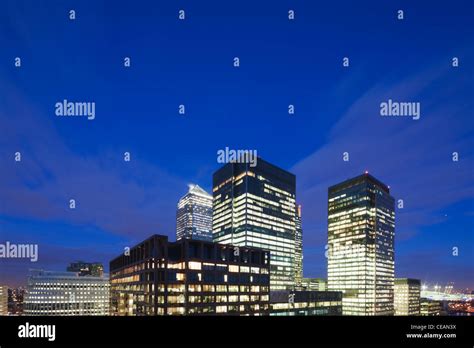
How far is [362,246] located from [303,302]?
173 ft

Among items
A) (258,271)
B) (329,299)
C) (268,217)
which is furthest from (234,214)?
(258,271)

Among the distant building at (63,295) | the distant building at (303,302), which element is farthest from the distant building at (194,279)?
A: the distant building at (63,295)

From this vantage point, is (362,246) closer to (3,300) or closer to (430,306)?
(430,306)

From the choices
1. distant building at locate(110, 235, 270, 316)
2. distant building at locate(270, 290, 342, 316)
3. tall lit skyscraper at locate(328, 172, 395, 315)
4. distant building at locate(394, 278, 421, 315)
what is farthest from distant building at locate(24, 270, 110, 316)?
distant building at locate(394, 278, 421, 315)

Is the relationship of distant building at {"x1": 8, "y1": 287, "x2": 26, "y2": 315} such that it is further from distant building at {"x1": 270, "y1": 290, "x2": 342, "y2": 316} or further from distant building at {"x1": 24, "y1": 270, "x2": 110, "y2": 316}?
distant building at {"x1": 270, "y1": 290, "x2": 342, "y2": 316}

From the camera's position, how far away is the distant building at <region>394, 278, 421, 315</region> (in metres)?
123

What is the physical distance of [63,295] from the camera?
93812 mm

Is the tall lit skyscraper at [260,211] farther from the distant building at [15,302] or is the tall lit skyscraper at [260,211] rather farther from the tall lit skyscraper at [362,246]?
the distant building at [15,302]

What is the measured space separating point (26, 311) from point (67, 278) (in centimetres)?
1219

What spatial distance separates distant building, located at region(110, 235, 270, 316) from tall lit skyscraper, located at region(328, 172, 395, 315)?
65109 millimetres

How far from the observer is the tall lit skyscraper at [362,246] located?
372 feet
